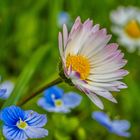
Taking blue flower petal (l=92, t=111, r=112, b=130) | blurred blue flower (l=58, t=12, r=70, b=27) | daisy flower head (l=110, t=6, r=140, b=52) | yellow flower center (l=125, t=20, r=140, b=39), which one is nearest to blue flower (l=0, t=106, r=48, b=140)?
blue flower petal (l=92, t=111, r=112, b=130)

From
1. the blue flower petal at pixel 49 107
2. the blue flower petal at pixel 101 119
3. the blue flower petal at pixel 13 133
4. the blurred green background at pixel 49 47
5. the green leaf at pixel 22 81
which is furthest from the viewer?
the blurred green background at pixel 49 47

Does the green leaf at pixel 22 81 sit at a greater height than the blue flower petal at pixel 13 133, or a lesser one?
greater

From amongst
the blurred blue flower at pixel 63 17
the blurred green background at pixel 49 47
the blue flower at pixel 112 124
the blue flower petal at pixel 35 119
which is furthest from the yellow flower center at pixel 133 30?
the blue flower petal at pixel 35 119

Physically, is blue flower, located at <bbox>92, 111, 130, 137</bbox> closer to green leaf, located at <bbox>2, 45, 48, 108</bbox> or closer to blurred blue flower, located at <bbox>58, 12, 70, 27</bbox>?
green leaf, located at <bbox>2, 45, 48, 108</bbox>

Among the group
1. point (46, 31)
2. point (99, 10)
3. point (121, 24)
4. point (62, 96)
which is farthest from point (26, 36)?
point (62, 96)

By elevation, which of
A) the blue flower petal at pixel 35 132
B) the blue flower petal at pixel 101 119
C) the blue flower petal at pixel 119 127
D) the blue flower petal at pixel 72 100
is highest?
the blue flower petal at pixel 35 132

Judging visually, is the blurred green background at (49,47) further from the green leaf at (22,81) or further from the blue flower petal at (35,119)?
the blue flower petal at (35,119)
